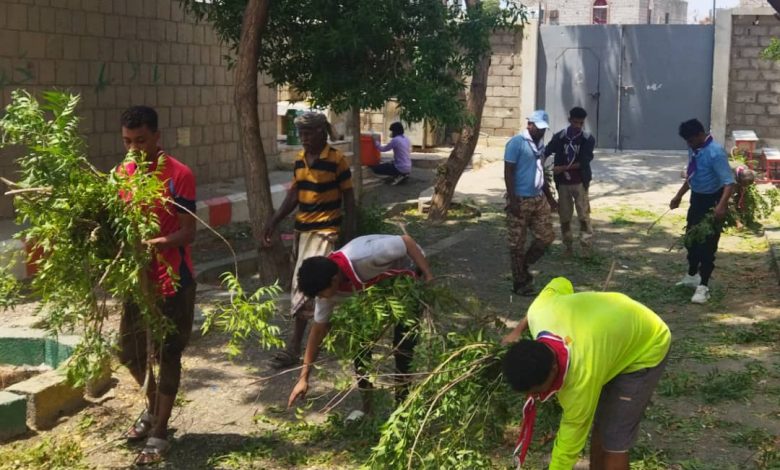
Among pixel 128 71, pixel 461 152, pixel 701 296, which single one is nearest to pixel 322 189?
pixel 701 296

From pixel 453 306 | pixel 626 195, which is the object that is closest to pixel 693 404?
pixel 453 306

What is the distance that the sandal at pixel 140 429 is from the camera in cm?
553

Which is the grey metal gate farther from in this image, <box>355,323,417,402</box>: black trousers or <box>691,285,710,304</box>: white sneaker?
<box>355,323,417,402</box>: black trousers

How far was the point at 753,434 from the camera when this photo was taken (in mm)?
5453

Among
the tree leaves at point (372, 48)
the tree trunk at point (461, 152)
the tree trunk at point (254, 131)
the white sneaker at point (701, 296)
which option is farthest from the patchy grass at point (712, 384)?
the tree trunk at point (461, 152)

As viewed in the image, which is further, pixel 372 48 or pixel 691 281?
pixel 372 48

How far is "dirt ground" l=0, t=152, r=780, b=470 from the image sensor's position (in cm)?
530

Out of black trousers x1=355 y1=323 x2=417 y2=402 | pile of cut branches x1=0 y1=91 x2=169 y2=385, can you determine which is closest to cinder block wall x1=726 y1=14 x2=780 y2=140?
black trousers x1=355 y1=323 x2=417 y2=402

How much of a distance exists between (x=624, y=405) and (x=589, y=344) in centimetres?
50

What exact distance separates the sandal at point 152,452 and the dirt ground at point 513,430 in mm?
68

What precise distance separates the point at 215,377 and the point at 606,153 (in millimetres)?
14763

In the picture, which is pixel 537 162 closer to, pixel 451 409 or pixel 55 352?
pixel 55 352

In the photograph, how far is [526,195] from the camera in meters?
9.02

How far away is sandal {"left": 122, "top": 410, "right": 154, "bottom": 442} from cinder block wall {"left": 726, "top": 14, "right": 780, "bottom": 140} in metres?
16.0
